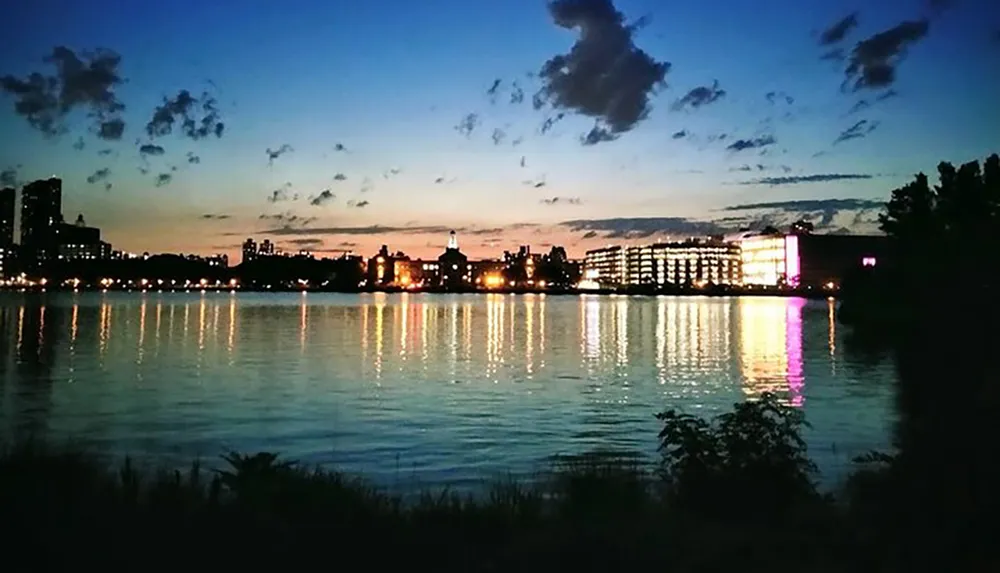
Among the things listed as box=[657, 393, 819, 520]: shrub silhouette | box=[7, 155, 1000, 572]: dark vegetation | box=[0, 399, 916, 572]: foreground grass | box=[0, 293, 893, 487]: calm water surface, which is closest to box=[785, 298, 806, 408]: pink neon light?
box=[0, 293, 893, 487]: calm water surface

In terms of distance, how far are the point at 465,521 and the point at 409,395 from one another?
28494 mm

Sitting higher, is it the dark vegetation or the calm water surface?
the dark vegetation

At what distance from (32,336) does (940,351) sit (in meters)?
66.9

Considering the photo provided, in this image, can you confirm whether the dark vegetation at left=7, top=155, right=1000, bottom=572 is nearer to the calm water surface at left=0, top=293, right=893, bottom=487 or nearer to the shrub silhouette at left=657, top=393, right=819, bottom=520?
the shrub silhouette at left=657, top=393, right=819, bottom=520

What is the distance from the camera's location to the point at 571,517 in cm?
1209

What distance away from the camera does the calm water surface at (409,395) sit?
2661 cm

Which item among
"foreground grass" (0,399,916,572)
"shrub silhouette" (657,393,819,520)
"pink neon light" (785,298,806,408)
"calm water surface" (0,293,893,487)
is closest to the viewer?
"foreground grass" (0,399,916,572)

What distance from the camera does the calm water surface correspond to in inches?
1048

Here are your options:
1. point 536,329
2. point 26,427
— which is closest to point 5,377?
point 26,427

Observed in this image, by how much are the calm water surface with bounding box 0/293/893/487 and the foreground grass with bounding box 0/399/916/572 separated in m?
6.81

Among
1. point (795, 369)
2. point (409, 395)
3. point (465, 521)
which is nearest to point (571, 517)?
point (465, 521)

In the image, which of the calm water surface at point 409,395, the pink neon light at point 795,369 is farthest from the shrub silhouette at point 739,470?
the pink neon light at point 795,369

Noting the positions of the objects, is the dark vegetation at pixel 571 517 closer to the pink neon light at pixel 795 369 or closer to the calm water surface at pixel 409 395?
the calm water surface at pixel 409 395

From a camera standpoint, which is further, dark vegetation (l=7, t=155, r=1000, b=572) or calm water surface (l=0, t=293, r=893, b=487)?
calm water surface (l=0, t=293, r=893, b=487)
